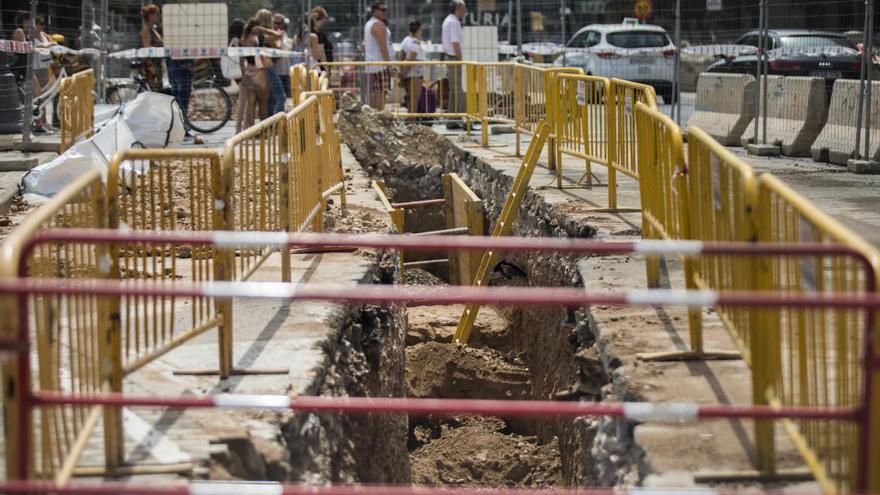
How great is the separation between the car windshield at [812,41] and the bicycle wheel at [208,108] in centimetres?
851

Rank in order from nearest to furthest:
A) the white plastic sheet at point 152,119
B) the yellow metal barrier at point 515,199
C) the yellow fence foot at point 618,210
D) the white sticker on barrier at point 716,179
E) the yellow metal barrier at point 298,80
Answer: the white sticker on barrier at point 716,179 < the yellow fence foot at point 618,210 < the yellow metal barrier at point 515,199 < the yellow metal barrier at point 298,80 < the white plastic sheet at point 152,119

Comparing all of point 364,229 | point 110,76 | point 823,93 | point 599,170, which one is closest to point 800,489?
point 364,229

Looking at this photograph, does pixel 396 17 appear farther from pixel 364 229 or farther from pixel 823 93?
pixel 364 229

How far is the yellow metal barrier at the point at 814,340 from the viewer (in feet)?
12.7

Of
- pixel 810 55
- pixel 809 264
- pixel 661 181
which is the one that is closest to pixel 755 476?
pixel 809 264

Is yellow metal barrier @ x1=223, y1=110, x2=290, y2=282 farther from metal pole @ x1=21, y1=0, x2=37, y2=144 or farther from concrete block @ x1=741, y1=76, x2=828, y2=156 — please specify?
concrete block @ x1=741, y1=76, x2=828, y2=156

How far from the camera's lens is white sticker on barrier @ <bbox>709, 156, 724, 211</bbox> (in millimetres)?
5141

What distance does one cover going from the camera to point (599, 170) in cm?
1391

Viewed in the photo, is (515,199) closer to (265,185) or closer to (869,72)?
(869,72)

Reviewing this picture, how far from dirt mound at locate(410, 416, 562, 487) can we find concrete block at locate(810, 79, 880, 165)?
21.5 feet

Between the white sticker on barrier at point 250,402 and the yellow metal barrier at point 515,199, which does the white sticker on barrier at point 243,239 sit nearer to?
the white sticker on barrier at point 250,402

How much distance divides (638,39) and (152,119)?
44.0 ft

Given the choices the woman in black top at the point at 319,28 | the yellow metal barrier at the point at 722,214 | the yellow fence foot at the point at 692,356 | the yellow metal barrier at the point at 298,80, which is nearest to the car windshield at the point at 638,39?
the woman in black top at the point at 319,28

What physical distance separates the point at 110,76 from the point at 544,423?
585 inches
